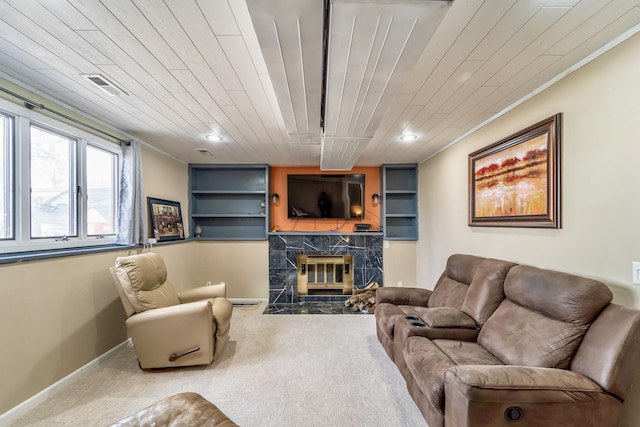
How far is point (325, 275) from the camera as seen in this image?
4758mm

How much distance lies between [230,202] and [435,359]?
13.6ft

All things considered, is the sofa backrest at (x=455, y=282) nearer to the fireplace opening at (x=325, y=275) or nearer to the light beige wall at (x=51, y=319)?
the fireplace opening at (x=325, y=275)

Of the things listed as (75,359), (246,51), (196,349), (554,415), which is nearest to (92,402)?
(75,359)

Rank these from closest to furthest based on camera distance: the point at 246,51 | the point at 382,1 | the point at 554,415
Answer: the point at 382,1 < the point at 554,415 < the point at 246,51

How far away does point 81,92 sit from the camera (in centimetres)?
209

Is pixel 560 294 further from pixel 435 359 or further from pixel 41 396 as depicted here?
pixel 41 396

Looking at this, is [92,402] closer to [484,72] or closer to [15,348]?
[15,348]

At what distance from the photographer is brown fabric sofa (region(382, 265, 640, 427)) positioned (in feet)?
3.91

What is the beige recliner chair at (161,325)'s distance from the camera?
90.0 inches

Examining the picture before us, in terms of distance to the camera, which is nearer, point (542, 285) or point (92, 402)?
point (542, 285)

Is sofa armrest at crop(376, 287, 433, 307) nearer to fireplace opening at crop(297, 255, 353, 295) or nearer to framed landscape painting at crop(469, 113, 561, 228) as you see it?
framed landscape painting at crop(469, 113, 561, 228)

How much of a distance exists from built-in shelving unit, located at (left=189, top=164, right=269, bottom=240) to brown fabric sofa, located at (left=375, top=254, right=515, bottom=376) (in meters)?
2.87

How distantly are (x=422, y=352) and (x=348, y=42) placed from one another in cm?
197

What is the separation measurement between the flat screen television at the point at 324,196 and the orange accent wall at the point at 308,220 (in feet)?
0.52
